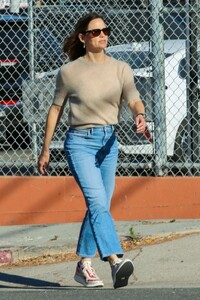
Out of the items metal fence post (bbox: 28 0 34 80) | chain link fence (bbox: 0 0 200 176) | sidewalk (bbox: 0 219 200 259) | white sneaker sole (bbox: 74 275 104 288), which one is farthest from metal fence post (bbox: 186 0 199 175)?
white sneaker sole (bbox: 74 275 104 288)

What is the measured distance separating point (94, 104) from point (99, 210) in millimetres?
694

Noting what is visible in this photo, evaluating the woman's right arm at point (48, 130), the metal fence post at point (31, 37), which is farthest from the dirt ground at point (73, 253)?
the metal fence post at point (31, 37)

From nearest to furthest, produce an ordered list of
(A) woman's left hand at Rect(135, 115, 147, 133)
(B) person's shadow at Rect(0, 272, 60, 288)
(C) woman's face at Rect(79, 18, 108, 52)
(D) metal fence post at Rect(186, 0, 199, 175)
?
(A) woman's left hand at Rect(135, 115, 147, 133)
(C) woman's face at Rect(79, 18, 108, 52)
(B) person's shadow at Rect(0, 272, 60, 288)
(D) metal fence post at Rect(186, 0, 199, 175)

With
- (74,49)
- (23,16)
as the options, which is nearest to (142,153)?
(23,16)

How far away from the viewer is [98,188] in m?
5.95

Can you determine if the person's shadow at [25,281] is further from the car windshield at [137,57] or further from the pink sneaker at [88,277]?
the car windshield at [137,57]

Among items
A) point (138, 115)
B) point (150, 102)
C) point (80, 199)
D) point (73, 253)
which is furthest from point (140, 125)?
point (150, 102)

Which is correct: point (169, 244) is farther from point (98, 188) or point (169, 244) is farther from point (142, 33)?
point (142, 33)

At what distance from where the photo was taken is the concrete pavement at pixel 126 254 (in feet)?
21.8

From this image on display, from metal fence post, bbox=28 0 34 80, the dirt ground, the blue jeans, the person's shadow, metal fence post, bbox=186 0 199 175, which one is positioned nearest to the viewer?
the blue jeans

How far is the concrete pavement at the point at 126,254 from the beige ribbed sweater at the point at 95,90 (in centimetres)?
127

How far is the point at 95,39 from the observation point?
6027 mm

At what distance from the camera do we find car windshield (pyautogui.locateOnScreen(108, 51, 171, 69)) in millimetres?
8516

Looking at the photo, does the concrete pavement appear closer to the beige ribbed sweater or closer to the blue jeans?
the blue jeans
